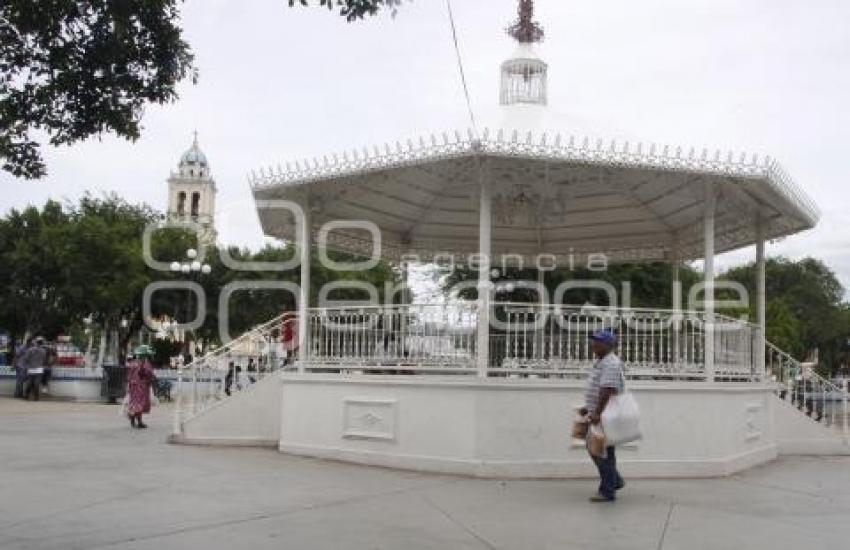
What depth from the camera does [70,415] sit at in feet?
63.2

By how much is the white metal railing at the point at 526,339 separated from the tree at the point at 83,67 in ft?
17.4

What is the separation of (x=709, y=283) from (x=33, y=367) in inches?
776

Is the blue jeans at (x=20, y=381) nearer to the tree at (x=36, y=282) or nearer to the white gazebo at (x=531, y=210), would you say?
the tree at (x=36, y=282)

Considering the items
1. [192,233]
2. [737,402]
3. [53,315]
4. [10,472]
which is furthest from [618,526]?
[192,233]

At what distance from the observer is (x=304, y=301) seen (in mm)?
12750

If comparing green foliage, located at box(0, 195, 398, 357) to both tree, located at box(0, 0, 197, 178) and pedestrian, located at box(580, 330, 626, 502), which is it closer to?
pedestrian, located at box(580, 330, 626, 502)

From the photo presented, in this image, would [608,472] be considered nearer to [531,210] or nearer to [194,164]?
[531,210]

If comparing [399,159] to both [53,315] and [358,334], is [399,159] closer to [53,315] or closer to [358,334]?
[358,334]

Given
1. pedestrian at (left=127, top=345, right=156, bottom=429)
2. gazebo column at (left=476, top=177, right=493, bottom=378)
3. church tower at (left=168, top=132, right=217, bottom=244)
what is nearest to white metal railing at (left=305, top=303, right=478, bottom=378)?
gazebo column at (left=476, top=177, right=493, bottom=378)

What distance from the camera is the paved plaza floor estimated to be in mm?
6621

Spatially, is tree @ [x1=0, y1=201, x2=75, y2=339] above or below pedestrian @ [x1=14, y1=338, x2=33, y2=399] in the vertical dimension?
above

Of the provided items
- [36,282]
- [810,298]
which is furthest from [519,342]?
[810,298]

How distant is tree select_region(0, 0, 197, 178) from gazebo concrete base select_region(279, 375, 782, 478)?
17.8ft

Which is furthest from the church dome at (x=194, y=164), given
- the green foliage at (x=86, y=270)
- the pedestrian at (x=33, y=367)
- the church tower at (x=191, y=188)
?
the pedestrian at (x=33, y=367)
